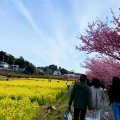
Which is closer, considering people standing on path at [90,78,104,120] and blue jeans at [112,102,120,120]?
blue jeans at [112,102,120,120]

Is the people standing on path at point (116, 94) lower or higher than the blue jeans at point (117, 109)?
higher

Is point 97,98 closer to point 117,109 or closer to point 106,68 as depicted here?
point 117,109

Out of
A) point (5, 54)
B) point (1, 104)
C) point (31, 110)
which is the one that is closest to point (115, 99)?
point (31, 110)

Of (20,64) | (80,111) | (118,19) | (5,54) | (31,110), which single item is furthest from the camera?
(5,54)

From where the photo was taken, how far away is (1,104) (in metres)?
14.5

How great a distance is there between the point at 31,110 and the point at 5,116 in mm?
3572

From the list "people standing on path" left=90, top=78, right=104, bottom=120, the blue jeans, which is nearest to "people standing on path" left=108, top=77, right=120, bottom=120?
the blue jeans

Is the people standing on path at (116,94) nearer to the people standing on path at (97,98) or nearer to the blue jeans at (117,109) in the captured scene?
the blue jeans at (117,109)

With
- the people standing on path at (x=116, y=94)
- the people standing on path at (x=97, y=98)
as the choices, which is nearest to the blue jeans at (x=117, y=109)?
the people standing on path at (x=116, y=94)

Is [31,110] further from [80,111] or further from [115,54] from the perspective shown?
[115,54]

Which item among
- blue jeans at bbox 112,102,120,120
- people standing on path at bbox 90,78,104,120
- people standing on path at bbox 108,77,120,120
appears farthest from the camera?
people standing on path at bbox 90,78,104,120

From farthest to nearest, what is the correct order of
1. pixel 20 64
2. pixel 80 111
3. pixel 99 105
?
pixel 20 64 < pixel 99 105 < pixel 80 111

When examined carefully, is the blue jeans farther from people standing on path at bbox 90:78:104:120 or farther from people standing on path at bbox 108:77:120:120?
people standing on path at bbox 90:78:104:120

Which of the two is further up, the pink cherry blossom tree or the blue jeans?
the pink cherry blossom tree
